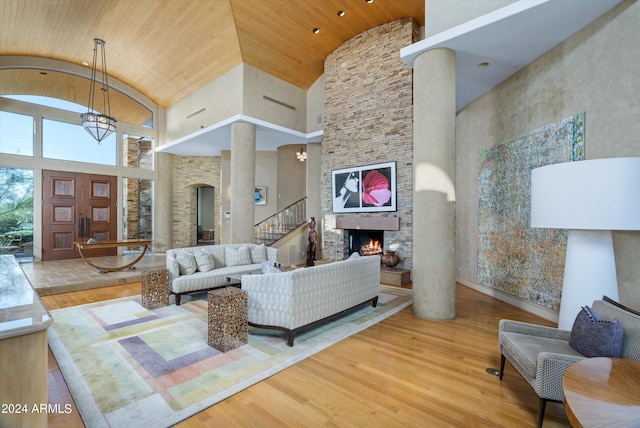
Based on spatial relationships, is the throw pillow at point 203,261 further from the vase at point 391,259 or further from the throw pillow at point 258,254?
the vase at point 391,259

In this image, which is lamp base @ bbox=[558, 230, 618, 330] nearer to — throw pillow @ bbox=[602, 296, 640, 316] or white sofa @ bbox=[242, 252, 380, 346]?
throw pillow @ bbox=[602, 296, 640, 316]

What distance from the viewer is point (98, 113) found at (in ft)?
28.0

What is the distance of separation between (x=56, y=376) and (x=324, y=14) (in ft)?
24.4

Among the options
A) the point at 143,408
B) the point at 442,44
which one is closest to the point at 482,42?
the point at 442,44

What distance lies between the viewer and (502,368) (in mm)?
2611

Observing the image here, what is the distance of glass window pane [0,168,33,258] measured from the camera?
7.42 metres

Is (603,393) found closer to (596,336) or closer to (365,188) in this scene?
(596,336)

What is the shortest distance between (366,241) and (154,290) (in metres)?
4.91

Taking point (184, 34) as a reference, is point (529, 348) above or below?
below

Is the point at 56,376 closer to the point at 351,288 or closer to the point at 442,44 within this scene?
the point at 351,288

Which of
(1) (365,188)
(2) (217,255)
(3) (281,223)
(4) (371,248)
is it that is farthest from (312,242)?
(2) (217,255)

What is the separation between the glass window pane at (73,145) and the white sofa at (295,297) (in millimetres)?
8267

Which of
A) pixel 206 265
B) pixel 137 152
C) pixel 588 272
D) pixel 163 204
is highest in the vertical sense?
pixel 137 152

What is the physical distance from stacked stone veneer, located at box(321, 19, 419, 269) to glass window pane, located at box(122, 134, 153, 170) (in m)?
6.29
